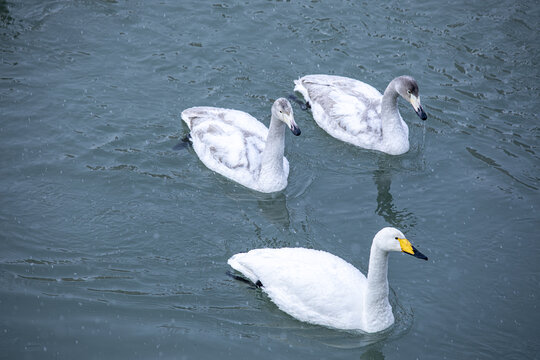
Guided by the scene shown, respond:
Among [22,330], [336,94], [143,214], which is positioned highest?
[336,94]

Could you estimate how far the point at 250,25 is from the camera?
54.2 feet

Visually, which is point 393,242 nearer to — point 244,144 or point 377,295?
point 377,295

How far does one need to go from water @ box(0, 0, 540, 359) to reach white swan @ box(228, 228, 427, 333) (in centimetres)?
23

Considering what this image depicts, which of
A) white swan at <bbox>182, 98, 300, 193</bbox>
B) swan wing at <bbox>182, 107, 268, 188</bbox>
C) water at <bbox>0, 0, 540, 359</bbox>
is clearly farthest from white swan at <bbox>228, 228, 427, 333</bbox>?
swan wing at <bbox>182, 107, 268, 188</bbox>

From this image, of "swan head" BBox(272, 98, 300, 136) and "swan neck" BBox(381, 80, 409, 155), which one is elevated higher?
"swan head" BBox(272, 98, 300, 136)

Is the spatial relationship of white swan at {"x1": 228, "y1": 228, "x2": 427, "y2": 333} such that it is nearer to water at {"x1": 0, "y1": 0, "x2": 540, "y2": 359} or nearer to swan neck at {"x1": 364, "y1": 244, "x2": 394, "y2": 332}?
swan neck at {"x1": 364, "y1": 244, "x2": 394, "y2": 332}

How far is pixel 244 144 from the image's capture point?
41.1 feet

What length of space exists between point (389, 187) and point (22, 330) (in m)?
6.82

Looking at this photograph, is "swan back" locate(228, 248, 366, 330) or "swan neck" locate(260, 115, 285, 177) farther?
"swan neck" locate(260, 115, 285, 177)

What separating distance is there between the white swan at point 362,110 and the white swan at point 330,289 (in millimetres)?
4170

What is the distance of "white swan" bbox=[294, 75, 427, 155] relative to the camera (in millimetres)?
13123

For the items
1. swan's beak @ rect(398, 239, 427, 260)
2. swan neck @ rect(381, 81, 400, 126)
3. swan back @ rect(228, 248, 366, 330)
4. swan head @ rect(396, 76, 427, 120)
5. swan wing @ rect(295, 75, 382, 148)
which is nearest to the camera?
swan's beak @ rect(398, 239, 427, 260)

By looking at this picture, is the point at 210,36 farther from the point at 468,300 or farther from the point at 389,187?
the point at 468,300

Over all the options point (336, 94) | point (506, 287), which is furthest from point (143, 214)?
point (506, 287)
